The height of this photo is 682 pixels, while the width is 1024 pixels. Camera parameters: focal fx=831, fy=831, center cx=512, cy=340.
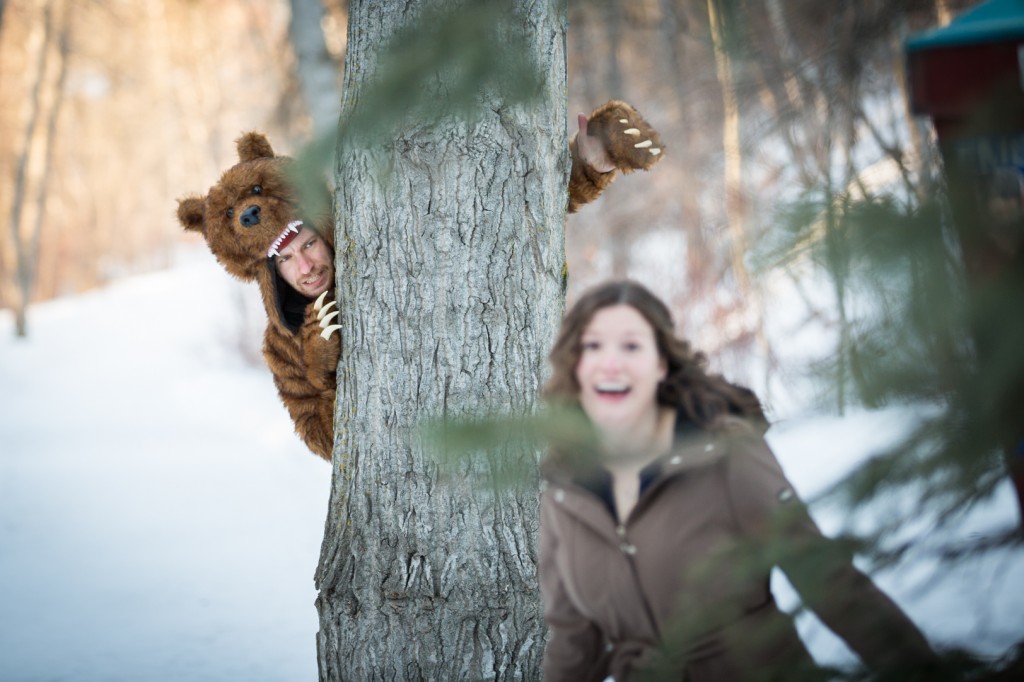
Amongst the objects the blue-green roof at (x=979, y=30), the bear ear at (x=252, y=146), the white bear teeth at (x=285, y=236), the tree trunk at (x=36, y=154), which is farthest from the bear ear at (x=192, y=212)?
the tree trunk at (x=36, y=154)

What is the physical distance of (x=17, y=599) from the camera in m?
4.23

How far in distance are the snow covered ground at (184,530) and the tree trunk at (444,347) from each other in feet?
2.78

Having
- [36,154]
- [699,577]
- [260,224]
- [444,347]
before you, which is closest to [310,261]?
[260,224]

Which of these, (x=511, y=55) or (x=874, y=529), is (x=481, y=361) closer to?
(x=511, y=55)

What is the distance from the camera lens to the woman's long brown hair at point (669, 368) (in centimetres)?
143

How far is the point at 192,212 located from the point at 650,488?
198cm

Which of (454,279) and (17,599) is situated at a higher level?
(454,279)

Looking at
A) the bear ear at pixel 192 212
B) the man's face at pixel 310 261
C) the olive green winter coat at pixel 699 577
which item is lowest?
the olive green winter coat at pixel 699 577

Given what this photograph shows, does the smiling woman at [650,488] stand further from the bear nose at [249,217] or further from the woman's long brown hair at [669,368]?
the bear nose at [249,217]

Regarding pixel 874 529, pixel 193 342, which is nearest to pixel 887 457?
pixel 874 529

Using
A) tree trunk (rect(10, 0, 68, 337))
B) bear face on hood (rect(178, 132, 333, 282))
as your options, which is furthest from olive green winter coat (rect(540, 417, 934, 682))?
tree trunk (rect(10, 0, 68, 337))

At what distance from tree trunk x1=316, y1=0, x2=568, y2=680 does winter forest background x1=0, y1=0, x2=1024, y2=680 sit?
616mm

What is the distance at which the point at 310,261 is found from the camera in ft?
8.43

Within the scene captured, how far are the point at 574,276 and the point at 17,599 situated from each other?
208 inches
